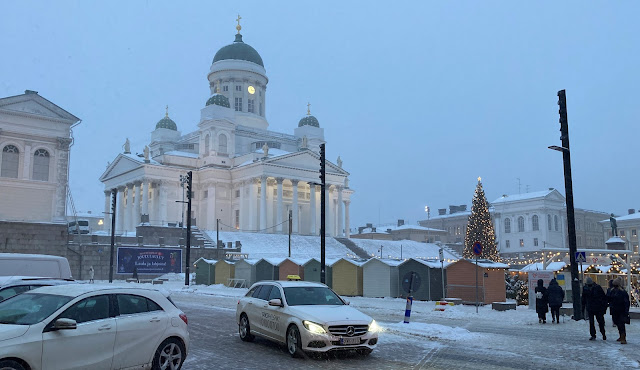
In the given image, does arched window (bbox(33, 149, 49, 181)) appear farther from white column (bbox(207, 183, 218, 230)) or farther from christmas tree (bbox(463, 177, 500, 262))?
christmas tree (bbox(463, 177, 500, 262))

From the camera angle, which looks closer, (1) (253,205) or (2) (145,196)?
(2) (145,196)

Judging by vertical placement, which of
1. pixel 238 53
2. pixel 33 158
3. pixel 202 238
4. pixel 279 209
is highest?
pixel 238 53

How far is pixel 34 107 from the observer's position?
4688 centimetres

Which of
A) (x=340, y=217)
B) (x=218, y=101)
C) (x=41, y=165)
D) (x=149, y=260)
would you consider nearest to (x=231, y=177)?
(x=218, y=101)

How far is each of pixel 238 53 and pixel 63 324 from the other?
89290mm

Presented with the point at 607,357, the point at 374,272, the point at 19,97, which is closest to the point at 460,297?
the point at 374,272

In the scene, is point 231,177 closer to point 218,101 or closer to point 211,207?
point 211,207

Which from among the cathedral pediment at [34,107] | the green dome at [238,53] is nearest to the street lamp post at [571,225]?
the cathedral pediment at [34,107]

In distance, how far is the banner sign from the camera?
1930 inches

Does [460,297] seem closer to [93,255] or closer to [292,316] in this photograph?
[292,316]

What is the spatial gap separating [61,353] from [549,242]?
328 feet

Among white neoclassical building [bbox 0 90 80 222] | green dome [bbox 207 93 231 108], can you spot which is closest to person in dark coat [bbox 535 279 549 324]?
white neoclassical building [bbox 0 90 80 222]

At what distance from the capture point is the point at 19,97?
46.3m

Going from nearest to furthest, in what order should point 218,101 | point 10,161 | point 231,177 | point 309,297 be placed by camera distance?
point 309,297
point 10,161
point 231,177
point 218,101
